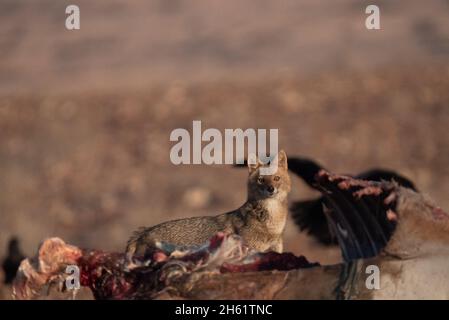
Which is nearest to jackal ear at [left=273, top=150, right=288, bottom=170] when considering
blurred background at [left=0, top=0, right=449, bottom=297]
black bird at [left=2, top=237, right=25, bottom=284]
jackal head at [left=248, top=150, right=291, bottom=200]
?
jackal head at [left=248, top=150, right=291, bottom=200]

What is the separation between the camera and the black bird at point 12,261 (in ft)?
31.6

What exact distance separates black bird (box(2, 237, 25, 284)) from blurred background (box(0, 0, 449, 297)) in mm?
2066

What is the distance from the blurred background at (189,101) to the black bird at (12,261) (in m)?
2.07

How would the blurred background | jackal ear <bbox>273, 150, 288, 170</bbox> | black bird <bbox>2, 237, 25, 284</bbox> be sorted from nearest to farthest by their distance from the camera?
jackal ear <bbox>273, 150, 288, 170</bbox>, black bird <bbox>2, 237, 25, 284</bbox>, the blurred background

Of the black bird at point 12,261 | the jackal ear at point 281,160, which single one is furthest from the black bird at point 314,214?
the black bird at point 12,261

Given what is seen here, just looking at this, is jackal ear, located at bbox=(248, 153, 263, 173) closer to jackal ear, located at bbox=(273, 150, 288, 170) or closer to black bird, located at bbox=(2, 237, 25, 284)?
jackal ear, located at bbox=(273, 150, 288, 170)

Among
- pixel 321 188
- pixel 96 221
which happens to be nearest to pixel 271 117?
pixel 96 221

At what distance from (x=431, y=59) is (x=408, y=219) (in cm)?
1268

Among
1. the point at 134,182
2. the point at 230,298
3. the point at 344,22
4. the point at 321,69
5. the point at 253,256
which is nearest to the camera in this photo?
the point at 230,298

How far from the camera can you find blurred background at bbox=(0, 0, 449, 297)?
531 inches

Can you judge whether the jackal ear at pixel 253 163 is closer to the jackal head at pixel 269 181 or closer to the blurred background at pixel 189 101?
the jackal head at pixel 269 181

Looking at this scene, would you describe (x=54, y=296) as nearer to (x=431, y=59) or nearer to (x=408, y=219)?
(x=408, y=219)

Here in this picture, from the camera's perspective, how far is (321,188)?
19.6ft

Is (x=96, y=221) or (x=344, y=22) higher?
(x=344, y=22)
